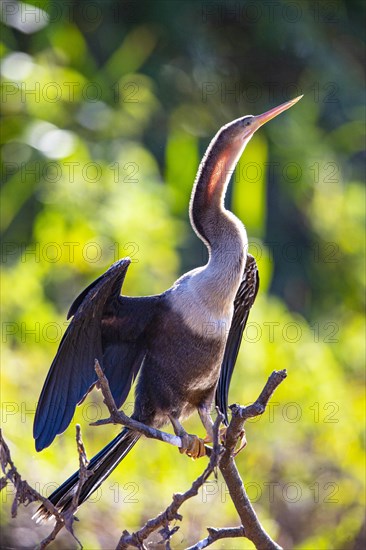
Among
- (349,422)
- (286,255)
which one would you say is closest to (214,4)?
(286,255)

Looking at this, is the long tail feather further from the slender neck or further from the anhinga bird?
the slender neck


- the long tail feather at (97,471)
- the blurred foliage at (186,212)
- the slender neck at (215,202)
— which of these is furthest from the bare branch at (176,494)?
the blurred foliage at (186,212)

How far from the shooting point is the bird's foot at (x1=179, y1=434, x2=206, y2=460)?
9.32ft

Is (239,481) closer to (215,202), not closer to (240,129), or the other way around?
(215,202)

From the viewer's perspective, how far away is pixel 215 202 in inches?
120

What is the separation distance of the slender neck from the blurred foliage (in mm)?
1750

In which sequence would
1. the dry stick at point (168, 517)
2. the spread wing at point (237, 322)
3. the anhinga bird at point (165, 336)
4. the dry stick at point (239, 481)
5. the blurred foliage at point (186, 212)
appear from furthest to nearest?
the blurred foliage at point (186, 212), the spread wing at point (237, 322), the anhinga bird at point (165, 336), the dry stick at point (239, 481), the dry stick at point (168, 517)

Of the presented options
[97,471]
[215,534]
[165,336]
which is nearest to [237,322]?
[165,336]

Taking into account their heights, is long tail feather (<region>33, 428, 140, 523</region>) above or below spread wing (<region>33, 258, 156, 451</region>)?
below

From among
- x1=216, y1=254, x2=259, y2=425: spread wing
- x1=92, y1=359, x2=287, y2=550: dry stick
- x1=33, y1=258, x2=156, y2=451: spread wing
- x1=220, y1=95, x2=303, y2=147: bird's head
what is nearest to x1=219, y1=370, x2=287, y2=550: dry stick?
x1=92, y1=359, x2=287, y2=550: dry stick

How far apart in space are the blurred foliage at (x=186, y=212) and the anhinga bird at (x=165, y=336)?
4.78 feet

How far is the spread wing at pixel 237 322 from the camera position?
3.20 meters

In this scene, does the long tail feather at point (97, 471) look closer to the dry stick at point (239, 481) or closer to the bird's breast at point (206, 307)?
the bird's breast at point (206, 307)

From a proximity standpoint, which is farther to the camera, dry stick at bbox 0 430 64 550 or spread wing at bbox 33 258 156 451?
spread wing at bbox 33 258 156 451
